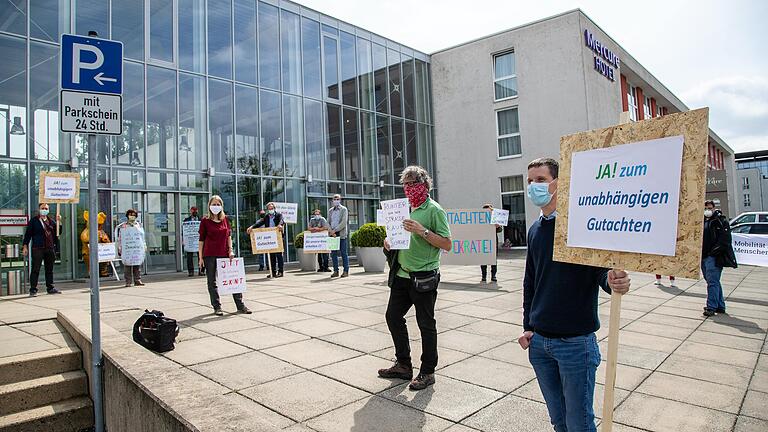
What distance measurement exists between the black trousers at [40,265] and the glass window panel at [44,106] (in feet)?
12.0

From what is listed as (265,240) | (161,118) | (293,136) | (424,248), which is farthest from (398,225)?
(293,136)

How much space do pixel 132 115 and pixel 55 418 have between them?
1169cm

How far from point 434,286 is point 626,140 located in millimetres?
2307

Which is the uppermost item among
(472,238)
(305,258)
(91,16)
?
(91,16)

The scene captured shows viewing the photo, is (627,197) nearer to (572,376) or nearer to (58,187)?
(572,376)

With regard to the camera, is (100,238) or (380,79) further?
(380,79)

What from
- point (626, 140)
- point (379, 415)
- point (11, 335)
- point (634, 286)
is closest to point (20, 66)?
point (11, 335)

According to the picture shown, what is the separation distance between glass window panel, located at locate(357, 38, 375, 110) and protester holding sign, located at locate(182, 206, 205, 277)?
960 centimetres

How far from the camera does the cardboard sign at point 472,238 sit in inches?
439

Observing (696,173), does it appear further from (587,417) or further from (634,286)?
(634,286)

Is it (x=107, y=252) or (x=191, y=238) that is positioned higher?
(x=191, y=238)

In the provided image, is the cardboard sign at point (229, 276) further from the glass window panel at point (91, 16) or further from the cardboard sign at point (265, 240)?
the glass window panel at point (91, 16)

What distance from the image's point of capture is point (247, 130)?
1662 cm

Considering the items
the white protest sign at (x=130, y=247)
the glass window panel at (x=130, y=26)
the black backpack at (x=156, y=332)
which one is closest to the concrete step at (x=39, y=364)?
the black backpack at (x=156, y=332)
